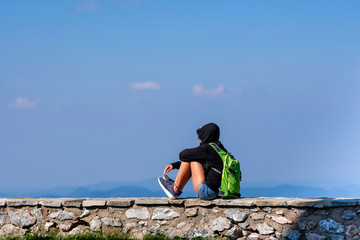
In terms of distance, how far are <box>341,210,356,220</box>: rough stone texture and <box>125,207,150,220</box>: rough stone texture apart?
2672 mm

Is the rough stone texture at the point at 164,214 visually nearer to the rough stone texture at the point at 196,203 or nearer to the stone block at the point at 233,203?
the rough stone texture at the point at 196,203

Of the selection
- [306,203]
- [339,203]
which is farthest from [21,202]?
[339,203]

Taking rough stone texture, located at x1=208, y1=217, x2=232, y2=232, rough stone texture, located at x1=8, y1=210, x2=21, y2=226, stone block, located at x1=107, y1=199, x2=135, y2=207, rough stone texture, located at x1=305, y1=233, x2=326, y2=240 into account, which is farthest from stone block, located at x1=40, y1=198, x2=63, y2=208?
rough stone texture, located at x1=305, y1=233, x2=326, y2=240

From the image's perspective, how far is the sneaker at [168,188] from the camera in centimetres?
772

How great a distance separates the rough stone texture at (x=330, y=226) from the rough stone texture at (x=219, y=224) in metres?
1.24

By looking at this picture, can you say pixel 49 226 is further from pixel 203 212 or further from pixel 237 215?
pixel 237 215

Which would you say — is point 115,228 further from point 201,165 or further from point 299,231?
point 299,231

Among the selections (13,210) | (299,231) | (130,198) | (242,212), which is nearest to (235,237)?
(242,212)

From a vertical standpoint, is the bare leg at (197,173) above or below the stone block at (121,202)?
above

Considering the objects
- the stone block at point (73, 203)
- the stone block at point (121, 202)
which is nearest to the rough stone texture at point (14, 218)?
the stone block at point (73, 203)

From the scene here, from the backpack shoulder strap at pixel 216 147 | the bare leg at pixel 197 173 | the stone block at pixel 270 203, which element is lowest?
the stone block at pixel 270 203

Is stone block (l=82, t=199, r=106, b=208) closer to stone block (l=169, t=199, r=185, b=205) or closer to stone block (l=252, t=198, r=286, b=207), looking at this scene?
stone block (l=169, t=199, r=185, b=205)

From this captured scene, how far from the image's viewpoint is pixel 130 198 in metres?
7.98

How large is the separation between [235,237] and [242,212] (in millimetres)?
350
